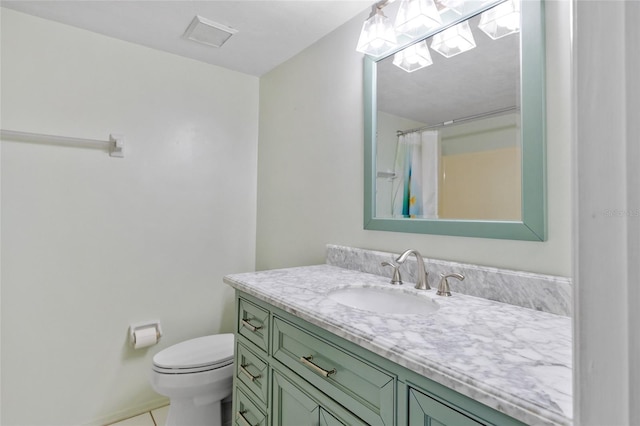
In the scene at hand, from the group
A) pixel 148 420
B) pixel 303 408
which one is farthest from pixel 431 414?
pixel 148 420

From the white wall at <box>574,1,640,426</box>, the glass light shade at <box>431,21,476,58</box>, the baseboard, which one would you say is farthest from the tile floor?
the glass light shade at <box>431,21,476,58</box>

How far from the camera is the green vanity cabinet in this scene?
66 centimetres

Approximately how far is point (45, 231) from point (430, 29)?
208cm

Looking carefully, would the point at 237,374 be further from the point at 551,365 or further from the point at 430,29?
the point at 430,29

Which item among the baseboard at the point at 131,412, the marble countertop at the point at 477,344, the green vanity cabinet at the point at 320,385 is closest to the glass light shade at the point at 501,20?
the marble countertop at the point at 477,344

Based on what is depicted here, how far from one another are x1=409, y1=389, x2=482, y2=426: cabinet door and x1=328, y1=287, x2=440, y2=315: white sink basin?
465 mm

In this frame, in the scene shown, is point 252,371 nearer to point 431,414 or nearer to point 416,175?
point 431,414

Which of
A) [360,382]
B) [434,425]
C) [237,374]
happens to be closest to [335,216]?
[237,374]

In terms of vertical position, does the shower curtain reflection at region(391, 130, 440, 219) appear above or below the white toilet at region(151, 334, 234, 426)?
above

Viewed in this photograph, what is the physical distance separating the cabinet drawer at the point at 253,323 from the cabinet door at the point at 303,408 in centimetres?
13

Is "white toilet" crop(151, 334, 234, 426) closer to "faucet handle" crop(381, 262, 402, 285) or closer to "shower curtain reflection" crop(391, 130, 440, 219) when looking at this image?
"faucet handle" crop(381, 262, 402, 285)

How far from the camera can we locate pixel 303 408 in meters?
1.00

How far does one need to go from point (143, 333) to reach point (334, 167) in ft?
4.79

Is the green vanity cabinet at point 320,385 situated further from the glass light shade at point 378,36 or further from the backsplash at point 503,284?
the glass light shade at point 378,36
